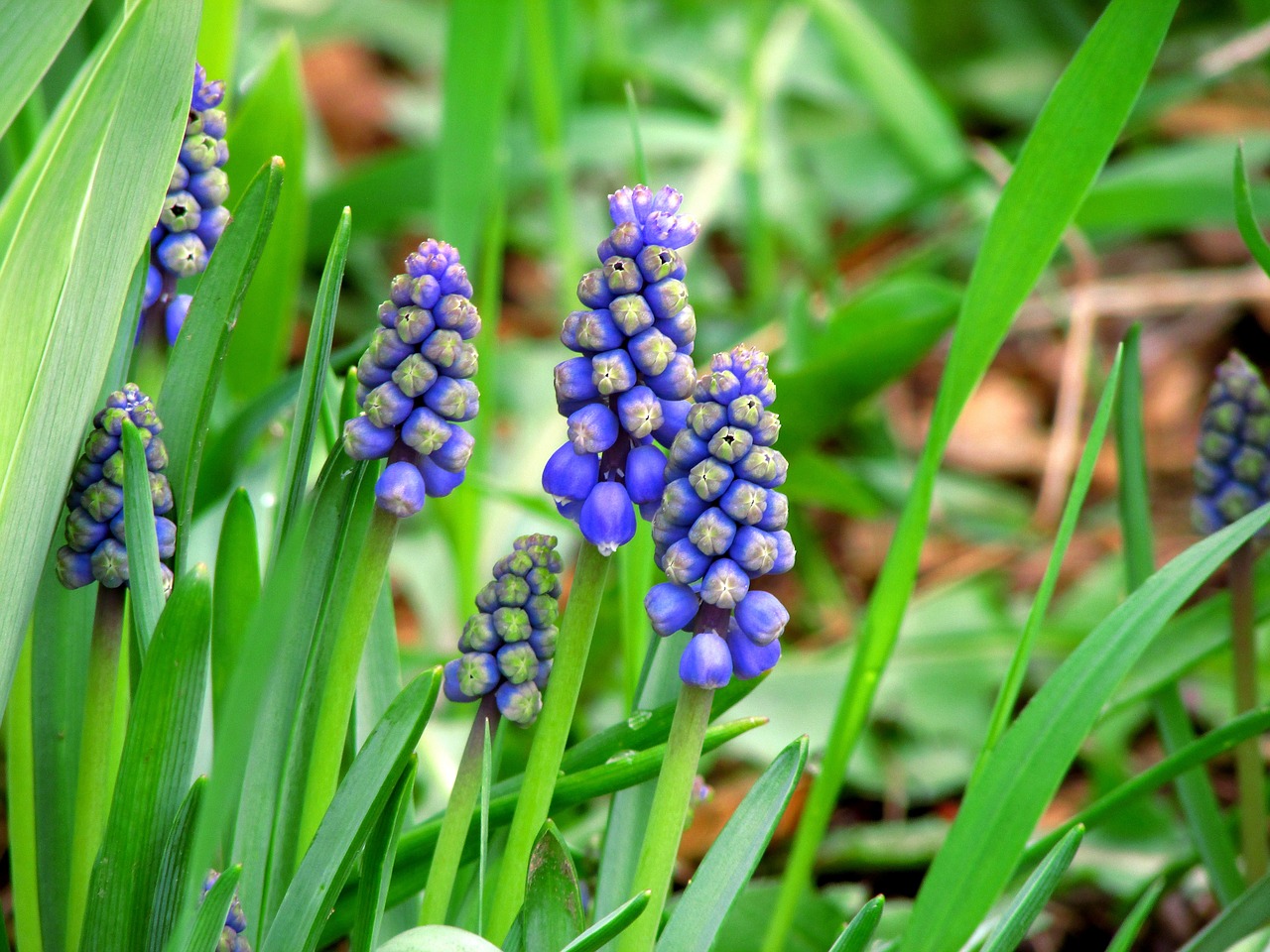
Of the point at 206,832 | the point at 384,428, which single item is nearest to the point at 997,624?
the point at 384,428

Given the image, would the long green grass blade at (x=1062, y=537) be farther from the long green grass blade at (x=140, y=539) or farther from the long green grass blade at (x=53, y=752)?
the long green grass blade at (x=53, y=752)

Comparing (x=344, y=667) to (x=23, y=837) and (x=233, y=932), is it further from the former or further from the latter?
(x=23, y=837)

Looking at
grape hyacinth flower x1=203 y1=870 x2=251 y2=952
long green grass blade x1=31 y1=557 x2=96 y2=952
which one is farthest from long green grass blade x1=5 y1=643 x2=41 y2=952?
grape hyacinth flower x1=203 y1=870 x2=251 y2=952

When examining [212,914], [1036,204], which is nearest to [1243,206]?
[1036,204]

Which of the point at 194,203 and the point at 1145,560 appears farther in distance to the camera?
the point at 1145,560

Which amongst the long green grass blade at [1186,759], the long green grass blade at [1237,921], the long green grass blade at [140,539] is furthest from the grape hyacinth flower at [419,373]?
the long green grass blade at [1237,921]

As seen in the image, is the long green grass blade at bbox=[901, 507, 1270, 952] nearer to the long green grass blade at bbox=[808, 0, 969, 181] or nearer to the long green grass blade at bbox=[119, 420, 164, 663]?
the long green grass blade at bbox=[119, 420, 164, 663]

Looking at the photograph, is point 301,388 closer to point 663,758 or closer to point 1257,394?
point 663,758
